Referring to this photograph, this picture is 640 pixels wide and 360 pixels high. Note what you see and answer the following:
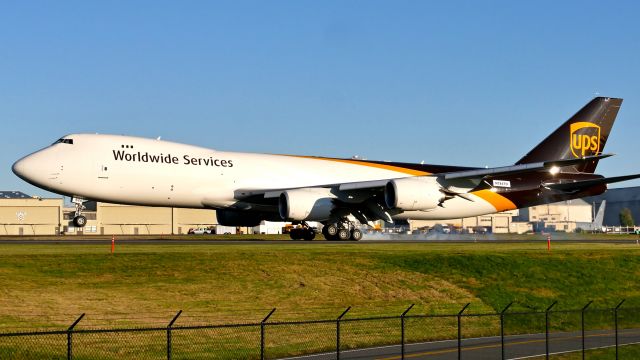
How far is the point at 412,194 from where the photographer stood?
49.8 m

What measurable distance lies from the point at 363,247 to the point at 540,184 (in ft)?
61.4

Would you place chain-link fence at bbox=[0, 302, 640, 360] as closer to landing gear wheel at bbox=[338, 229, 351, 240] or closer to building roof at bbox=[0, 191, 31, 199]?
landing gear wheel at bbox=[338, 229, 351, 240]

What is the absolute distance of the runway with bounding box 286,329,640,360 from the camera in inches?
976

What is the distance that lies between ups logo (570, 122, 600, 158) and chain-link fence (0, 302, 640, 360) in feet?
95.1

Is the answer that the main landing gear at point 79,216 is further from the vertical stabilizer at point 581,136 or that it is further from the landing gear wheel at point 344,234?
the vertical stabilizer at point 581,136

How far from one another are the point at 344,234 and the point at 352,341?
84.7 feet

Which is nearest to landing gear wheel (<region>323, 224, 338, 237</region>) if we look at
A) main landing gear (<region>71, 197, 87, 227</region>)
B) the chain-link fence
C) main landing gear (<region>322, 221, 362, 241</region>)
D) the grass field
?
main landing gear (<region>322, 221, 362, 241</region>)

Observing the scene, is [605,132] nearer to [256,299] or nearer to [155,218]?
[256,299]

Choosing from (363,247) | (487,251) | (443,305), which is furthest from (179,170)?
(443,305)

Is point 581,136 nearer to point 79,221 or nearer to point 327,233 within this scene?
point 327,233

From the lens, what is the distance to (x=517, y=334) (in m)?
32.8

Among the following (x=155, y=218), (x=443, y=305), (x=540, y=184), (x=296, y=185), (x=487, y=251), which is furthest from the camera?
(x=155, y=218)

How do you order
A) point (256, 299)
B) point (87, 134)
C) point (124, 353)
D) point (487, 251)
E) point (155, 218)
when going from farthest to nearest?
1. point (155, 218)
2. point (87, 134)
3. point (487, 251)
4. point (256, 299)
5. point (124, 353)

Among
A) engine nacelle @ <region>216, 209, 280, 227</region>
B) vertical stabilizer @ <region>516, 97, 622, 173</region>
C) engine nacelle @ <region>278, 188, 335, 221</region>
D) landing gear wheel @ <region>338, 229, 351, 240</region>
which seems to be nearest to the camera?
engine nacelle @ <region>278, 188, 335, 221</region>
